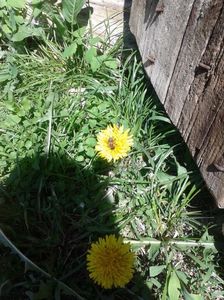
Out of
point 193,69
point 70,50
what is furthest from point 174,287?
point 70,50

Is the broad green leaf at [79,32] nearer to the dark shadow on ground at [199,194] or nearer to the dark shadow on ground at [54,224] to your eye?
the dark shadow on ground at [199,194]

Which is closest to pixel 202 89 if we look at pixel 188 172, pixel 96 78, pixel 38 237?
pixel 188 172

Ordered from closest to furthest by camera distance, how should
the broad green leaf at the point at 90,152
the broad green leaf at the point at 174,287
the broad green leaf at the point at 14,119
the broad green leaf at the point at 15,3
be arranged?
the broad green leaf at the point at 174,287 → the broad green leaf at the point at 90,152 → the broad green leaf at the point at 14,119 → the broad green leaf at the point at 15,3

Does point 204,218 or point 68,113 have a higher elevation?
point 68,113

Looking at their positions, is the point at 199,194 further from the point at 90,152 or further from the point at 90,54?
the point at 90,54

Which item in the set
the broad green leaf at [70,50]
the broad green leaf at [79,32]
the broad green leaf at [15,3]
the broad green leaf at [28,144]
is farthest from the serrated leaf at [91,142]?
the broad green leaf at [15,3]

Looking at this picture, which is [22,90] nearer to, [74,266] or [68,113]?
[68,113]

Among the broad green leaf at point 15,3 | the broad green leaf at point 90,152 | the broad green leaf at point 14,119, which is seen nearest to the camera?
the broad green leaf at point 90,152
